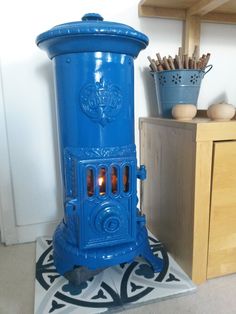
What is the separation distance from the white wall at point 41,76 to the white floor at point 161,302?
11.6 inches

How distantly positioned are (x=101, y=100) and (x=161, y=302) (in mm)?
695

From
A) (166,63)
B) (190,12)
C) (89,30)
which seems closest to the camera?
→ (89,30)

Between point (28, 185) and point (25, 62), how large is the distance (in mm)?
564

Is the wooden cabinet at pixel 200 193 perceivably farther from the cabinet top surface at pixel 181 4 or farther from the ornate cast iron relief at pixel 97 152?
the cabinet top surface at pixel 181 4

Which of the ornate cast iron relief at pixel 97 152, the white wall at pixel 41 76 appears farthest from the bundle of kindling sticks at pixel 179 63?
the ornate cast iron relief at pixel 97 152

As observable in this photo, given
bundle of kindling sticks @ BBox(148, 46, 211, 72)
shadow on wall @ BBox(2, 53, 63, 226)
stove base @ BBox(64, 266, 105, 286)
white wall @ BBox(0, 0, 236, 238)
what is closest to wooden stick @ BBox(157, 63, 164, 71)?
bundle of kindling sticks @ BBox(148, 46, 211, 72)

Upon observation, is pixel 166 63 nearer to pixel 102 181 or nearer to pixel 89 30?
pixel 89 30

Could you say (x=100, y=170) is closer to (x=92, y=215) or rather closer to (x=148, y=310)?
(x=92, y=215)

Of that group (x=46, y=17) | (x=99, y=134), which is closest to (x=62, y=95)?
(x=99, y=134)

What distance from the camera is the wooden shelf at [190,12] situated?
3.74 feet

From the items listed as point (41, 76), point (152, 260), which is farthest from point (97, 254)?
point (41, 76)

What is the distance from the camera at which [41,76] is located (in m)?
1.14

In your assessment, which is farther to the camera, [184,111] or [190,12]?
[190,12]

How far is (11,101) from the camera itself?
1.13 meters
